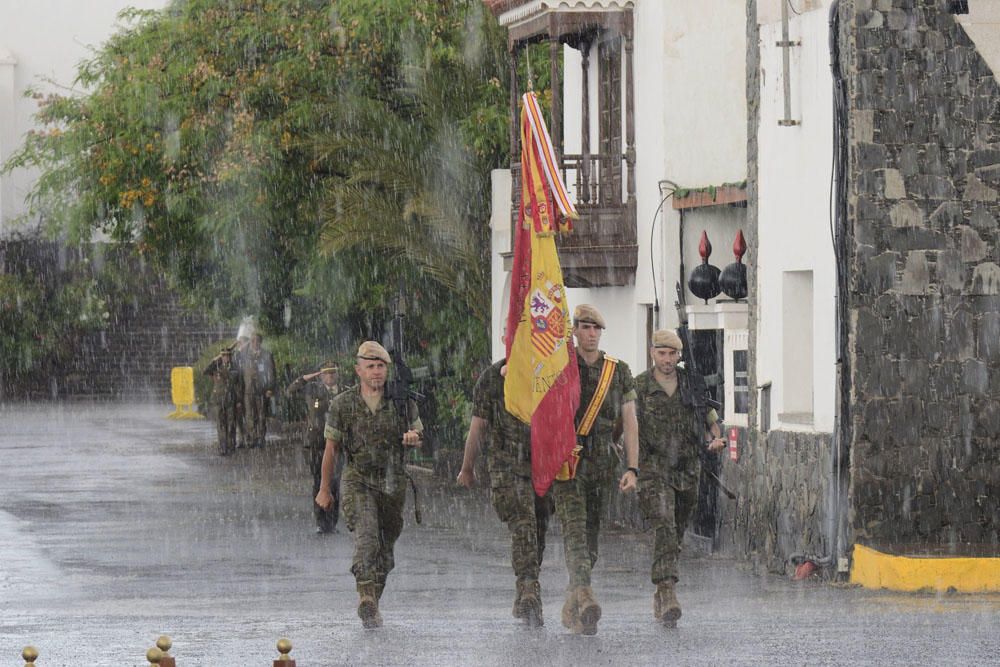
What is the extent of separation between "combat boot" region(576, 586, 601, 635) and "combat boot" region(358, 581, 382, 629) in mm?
1185

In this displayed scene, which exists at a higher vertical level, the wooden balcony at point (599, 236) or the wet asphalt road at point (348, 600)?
the wooden balcony at point (599, 236)

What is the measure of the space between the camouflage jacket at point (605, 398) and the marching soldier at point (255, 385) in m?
21.3

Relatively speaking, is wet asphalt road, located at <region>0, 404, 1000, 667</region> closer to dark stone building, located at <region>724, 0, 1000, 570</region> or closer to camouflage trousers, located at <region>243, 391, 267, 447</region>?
dark stone building, located at <region>724, 0, 1000, 570</region>

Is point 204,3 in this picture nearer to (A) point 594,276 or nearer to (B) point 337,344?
(B) point 337,344

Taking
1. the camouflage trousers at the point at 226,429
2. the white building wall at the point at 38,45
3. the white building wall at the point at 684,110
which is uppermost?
the white building wall at the point at 38,45

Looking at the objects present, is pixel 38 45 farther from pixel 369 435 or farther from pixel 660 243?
pixel 369 435

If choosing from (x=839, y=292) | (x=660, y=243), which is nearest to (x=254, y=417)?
(x=660, y=243)

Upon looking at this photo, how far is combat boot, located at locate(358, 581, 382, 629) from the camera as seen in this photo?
41.2 feet

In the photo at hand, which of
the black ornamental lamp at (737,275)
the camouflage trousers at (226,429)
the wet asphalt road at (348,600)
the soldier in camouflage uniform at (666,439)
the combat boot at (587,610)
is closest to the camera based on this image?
the wet asphalt road at (348,600)

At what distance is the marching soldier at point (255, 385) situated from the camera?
110ft

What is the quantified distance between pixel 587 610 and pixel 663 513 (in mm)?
1268

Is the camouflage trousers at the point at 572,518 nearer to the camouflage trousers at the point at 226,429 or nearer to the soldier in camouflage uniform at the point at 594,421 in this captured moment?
the soldier in camouflage uniform at the point at 594,421

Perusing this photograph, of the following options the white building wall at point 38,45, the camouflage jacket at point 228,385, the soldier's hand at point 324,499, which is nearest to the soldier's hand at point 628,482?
the soldier's hand at point 324,499

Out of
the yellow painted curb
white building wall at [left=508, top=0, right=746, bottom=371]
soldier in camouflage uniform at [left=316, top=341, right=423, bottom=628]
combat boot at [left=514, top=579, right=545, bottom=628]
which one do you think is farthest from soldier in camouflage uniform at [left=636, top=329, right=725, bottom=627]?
white building wall at [left=508, top=0, right=746, bottom=371]
